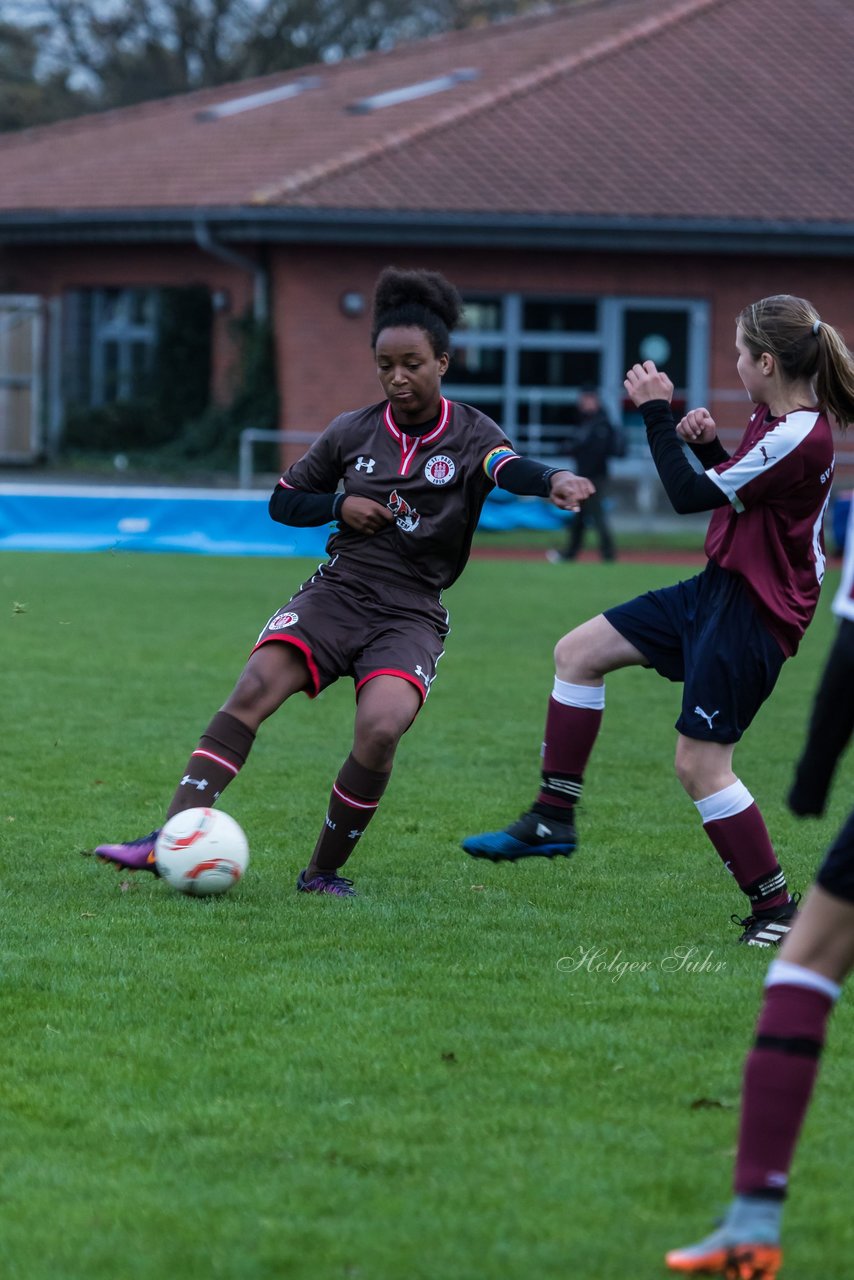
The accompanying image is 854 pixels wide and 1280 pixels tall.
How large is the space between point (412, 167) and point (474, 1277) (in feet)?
84.1

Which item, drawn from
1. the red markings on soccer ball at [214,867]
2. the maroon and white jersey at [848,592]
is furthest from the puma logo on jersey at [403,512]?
the maroon and white jersey at [848,592]

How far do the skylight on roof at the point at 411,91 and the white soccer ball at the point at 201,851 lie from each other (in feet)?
88.5

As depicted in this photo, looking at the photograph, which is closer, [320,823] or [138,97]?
[320,823]

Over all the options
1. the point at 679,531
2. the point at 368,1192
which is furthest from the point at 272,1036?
the point at 679,531

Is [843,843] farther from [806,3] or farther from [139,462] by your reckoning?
[806,3]

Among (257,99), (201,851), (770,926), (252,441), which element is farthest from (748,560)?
(257,99)

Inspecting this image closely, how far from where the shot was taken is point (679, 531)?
25688 millimetres

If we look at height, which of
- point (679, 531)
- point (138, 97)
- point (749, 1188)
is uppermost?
point (138, 97)

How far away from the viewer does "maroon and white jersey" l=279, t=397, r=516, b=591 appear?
5918 mm

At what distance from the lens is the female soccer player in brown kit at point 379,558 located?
19.1 ft

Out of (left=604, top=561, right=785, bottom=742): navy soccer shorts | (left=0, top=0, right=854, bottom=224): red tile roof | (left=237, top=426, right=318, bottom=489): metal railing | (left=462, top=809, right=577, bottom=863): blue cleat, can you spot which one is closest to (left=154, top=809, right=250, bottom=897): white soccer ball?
(left=462, top=809, right=577, bottom=863): blue cleat

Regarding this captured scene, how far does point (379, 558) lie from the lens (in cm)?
605

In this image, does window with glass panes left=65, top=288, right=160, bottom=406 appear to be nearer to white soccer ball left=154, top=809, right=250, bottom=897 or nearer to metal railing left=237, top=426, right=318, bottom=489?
metal railing left=237, top=426, right=318, bottom=489

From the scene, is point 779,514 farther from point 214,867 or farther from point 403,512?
point 214,867
